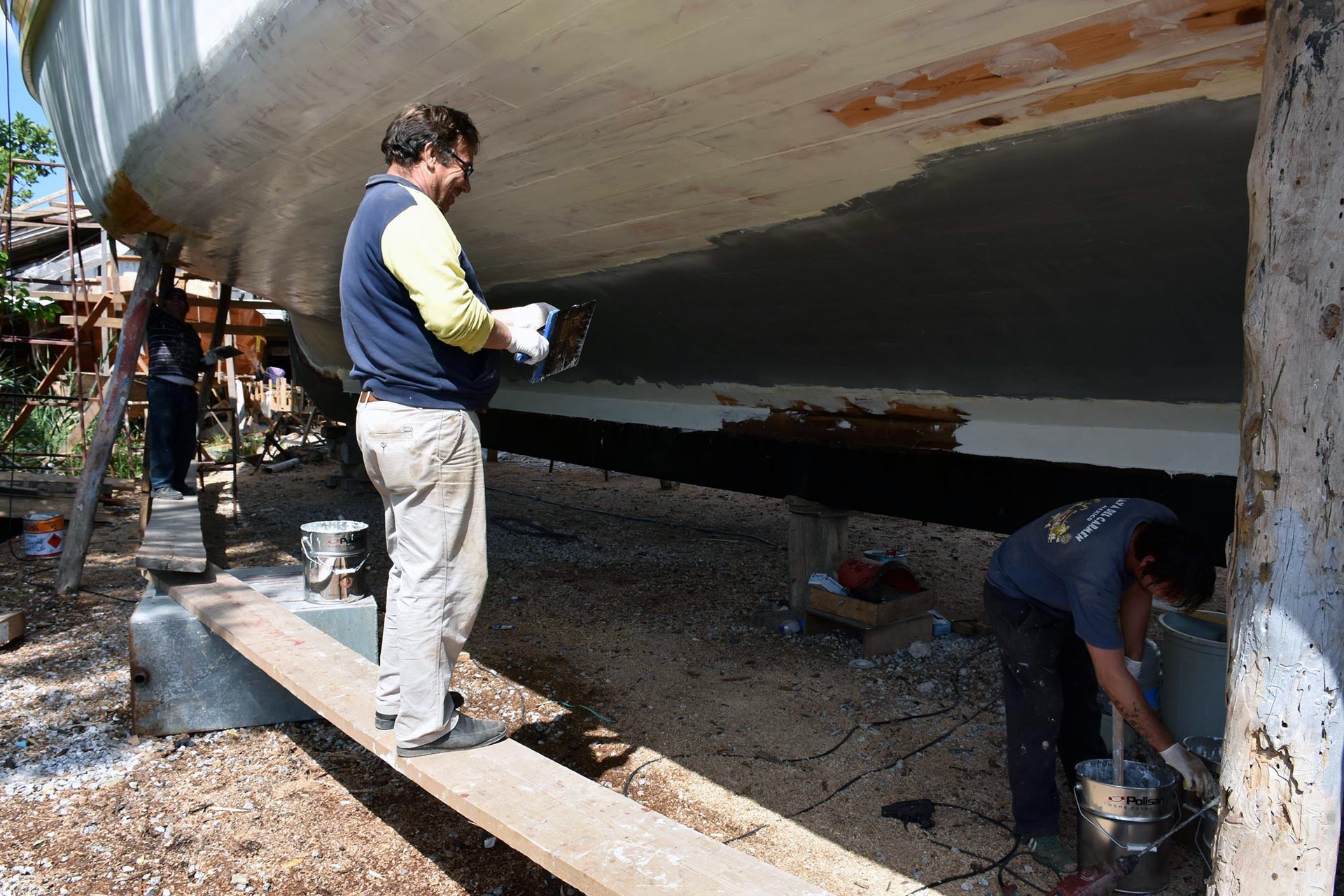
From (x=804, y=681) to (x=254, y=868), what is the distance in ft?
6.94

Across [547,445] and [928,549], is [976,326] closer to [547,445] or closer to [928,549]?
[547,445]

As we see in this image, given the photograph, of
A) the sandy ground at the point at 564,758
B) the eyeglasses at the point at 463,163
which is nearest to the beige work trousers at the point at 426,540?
the eyeglasses at the point at 463,163

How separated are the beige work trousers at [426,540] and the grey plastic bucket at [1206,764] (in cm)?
180

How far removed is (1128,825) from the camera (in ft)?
7.11

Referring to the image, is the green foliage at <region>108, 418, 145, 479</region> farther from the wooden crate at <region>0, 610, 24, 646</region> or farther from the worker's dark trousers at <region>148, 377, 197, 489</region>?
the wooden crate at <region>0, 610, 24, 646</region>

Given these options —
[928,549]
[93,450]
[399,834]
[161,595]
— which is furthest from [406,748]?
[928,549]

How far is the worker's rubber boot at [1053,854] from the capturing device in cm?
235

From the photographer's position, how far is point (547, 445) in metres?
5.42

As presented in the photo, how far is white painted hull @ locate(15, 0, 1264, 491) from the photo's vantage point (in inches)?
70.3

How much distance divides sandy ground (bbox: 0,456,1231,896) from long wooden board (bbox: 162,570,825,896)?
432mm

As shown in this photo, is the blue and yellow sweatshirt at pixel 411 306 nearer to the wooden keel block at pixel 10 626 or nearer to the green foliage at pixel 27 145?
the wooden keel block at pixel 10 626

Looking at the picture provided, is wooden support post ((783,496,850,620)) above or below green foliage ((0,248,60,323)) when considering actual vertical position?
below

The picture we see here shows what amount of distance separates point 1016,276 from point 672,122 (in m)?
1.15

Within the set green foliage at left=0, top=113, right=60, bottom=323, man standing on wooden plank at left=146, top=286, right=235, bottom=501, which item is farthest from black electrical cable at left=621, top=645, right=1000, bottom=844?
green foliage at left=0, top=113, right=60, bottom=323
